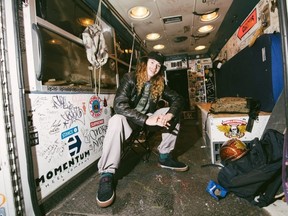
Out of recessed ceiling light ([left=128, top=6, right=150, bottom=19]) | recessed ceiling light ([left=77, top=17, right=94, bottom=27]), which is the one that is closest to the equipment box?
recessed ceiling light ([left=77, top=17, right=94, bottom=27])

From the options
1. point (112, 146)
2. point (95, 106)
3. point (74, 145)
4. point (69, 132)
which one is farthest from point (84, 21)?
point (112, 146)

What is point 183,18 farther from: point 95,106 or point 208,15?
point 95,106

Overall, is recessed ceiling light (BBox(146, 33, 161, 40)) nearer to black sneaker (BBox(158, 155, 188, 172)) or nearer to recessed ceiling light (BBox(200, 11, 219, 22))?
recessed ceiling light (BBox(200, 11, 219, 22))

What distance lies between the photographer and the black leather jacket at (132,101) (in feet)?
5.37

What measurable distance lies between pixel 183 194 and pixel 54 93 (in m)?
1.41

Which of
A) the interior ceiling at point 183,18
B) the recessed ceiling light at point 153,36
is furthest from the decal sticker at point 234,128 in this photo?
the recessed ceiling light at point 153,36

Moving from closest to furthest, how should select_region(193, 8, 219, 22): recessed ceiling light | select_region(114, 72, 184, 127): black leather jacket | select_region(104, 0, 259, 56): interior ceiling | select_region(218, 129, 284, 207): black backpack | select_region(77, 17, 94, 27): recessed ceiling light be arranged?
select_region(218, 129, 284, 207): black backpack → select_region(114, 72, 184, 127): black leather jacket → select_region(77, 17, 94, 27): recessed ceiling light → select_region(104, 0, 259, 56): interior ceiling → select_region(193, 8, 219, 22): recessed ceiling light

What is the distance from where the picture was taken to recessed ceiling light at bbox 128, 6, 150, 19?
294cm

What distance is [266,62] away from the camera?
1875mm

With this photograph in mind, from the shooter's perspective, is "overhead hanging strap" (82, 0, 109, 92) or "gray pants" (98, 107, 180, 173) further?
"overhead hanging strap" (82, 0, 109, 92)

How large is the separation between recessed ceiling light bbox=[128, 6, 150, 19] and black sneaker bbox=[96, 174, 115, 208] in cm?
279

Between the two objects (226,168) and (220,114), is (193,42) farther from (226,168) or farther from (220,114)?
(226,168)

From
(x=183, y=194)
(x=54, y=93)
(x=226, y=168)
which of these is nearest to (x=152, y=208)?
(x=183, y=194)

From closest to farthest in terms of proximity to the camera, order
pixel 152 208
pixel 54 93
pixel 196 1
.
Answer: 1. pixel 152 208
2. pixel 54 93
3. pixel 196 1
